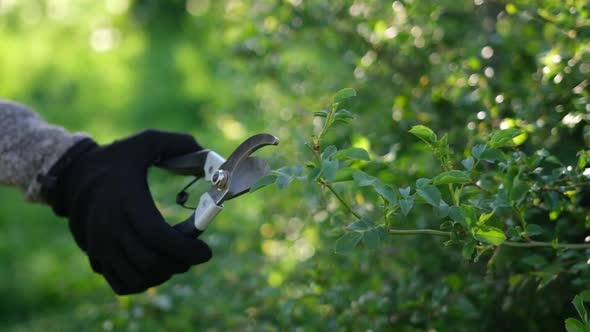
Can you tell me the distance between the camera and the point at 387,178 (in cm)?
175

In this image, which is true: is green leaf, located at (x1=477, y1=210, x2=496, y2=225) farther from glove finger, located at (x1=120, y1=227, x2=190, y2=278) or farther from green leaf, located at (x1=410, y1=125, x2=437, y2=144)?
glove finger, located at (x1=120, y1=227, x2=190, y2=278)

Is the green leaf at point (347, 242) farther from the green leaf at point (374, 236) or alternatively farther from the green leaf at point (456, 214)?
the green leaf at point (456, 214)

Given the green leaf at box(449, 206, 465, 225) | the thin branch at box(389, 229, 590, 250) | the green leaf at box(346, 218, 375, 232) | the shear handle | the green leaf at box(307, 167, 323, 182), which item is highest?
the green leaf at box(307, 167, 323, 182)

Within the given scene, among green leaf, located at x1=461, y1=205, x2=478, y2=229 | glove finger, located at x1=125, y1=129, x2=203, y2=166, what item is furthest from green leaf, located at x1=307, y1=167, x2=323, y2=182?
glove finger, located at x1=125, y1=129, x2=203, y2=166

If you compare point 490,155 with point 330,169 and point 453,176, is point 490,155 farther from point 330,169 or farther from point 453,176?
point 330,169

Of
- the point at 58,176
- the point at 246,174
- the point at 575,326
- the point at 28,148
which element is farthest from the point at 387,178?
the point at 28,148

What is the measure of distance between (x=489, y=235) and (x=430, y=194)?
113 mm

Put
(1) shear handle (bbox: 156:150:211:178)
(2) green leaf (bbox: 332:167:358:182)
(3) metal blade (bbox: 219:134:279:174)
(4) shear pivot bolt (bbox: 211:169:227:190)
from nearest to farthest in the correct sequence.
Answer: (2) green leaf (bbox: 332:167:358:182) < (3) metal blade (bbox: 219:134:279:174) < (4) shear pivot bolt (bbox: 211:169:227:190) < (1) shear handle (bbox: 156:150:211:178)

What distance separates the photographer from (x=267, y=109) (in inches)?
118

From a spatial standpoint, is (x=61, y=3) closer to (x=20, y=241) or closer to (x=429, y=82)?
(x=20, y=241)

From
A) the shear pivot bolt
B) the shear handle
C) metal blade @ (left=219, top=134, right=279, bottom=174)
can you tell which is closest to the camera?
metal blade @ (left=219, top=134, right=279, bottom=174)

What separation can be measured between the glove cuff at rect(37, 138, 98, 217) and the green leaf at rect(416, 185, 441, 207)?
3.14ft

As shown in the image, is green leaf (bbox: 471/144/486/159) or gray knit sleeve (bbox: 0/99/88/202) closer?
green leaf (bbox: 471/144/486/159)

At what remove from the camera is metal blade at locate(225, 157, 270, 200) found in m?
1.54
